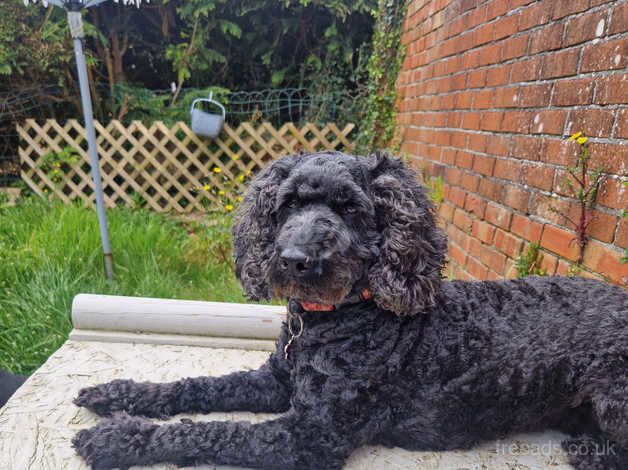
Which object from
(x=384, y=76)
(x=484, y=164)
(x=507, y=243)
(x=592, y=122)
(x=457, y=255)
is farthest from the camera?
(x=384, y=76)

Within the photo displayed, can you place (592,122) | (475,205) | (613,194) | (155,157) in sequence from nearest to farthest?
(613,194) < (592,122) < (475,205) < (155,157)

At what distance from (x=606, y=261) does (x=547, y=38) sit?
43.0 inches

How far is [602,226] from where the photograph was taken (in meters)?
1.69

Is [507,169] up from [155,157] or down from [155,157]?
up

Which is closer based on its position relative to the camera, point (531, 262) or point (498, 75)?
point (531, 262)

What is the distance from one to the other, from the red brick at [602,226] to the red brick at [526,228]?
32cm

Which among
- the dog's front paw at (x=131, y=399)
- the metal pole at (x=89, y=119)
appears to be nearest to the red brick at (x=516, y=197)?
the dog's front paw at (x=131, y=399)

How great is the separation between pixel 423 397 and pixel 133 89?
5439 mm

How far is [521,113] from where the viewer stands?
7.31 feet

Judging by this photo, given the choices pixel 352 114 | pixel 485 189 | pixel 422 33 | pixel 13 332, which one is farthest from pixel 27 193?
pixel 485 189

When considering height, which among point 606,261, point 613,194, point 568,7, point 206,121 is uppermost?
point 568,7

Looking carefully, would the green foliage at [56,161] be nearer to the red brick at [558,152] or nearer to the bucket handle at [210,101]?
the bucket handle at [210,101]

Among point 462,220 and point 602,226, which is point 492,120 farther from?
point 602,226

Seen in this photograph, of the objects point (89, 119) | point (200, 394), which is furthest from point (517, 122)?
point (89, 119)
